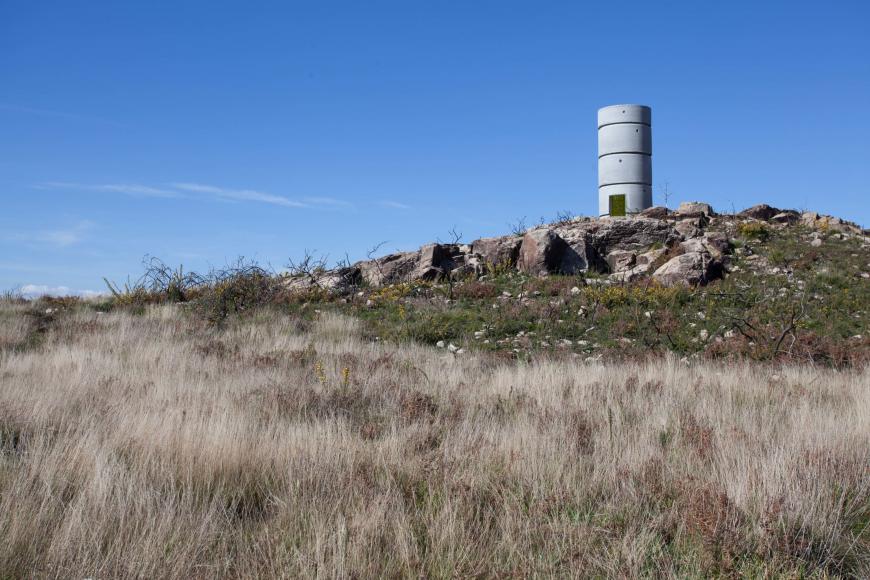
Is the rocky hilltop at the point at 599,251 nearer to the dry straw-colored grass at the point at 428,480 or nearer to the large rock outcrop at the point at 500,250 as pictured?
the large rock outcrop at the point at 500,250

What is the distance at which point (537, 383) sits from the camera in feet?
26.2

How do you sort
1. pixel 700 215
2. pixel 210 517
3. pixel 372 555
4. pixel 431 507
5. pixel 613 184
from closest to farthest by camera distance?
pixel 372 555 → pixel 210 517 → pixel 431 507 → pixel 700 215 → pixel 613 184

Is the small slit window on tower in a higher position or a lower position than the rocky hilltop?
higher

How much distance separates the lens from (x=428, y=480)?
4352mm

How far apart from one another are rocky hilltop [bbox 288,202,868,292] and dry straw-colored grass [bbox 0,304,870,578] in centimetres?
870

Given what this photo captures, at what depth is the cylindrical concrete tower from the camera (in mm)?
20438

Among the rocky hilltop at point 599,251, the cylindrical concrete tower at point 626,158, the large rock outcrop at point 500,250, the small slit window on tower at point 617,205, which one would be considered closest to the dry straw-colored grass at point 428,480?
the rocky hilltop at point 599,251

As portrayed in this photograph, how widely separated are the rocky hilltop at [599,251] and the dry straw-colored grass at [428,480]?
28.5 ft

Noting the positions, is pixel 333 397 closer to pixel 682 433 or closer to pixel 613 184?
pixel 682 433

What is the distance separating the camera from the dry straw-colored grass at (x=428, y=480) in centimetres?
344

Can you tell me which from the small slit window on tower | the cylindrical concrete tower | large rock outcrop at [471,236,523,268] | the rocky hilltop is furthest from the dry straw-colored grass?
the cylindrical concrete tower

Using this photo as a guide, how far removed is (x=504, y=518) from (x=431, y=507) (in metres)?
0.43

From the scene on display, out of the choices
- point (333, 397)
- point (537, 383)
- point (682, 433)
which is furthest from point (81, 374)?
point (682, 433)

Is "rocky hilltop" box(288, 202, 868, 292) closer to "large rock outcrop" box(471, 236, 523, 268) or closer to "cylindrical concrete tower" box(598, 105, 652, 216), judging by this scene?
"large rock outcrop" box(471, 236, 523, 268)
